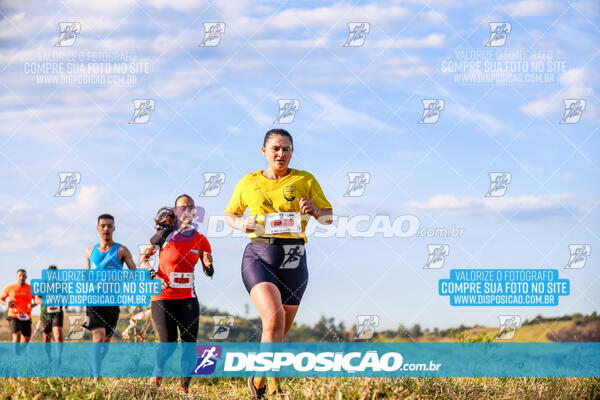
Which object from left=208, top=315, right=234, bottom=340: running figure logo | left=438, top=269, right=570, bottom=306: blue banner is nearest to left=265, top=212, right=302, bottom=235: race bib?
left=208, top=315, right=234, bottom=340: running figure logo

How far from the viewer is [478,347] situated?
9312 mm

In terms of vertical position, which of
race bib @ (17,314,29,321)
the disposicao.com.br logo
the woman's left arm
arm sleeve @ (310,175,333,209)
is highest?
arm sleeve @ (310,175,333,209)

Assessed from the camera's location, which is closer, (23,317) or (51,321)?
(51,321)

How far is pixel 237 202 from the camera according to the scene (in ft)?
23.2

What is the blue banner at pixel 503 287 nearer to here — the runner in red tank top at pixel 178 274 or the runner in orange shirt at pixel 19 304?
the runner in red tank top at pixel 178 274

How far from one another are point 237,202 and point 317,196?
86cm

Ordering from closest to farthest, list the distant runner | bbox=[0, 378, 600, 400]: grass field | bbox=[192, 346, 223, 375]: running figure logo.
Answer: bbox=[0, 378, 600, 400]: grass field < bbox=[192, 346, 223, 375]: running figure logo < the distant runner

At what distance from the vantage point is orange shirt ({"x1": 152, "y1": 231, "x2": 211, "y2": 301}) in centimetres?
777

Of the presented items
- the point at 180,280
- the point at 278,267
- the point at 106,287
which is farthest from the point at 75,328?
the point at 278,267

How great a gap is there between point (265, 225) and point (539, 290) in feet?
13.2

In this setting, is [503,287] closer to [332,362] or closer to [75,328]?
[332,362]

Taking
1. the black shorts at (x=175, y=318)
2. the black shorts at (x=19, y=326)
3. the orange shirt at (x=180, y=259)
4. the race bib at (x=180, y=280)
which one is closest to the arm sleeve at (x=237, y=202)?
the orange shirt at (x=180, y=259)

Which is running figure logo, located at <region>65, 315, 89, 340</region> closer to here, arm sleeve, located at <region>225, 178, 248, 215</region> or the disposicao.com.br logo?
the disposicao.com.br logo

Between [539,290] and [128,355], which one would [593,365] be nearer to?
[539,290]
